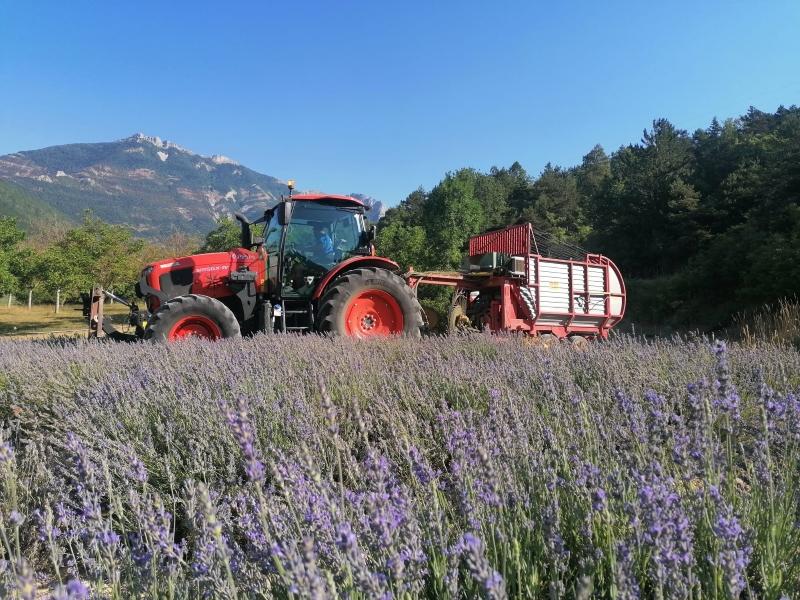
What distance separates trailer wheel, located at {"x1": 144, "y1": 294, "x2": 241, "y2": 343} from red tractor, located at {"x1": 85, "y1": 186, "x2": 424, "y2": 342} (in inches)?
6.1

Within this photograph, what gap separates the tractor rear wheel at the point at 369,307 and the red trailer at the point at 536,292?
919 mm

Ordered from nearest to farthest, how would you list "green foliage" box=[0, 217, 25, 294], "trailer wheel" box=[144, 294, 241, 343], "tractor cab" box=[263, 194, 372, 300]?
"trailer wheel" box=[144, 294, 241, 343], "tractor cab" box=[263, 194, 372, 300], "green foliage" box=[0, 217, 25, 294]

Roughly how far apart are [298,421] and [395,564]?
1675mm

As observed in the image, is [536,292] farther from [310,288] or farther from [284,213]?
[284,213]

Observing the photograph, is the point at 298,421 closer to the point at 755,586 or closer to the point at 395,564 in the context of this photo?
the point at 395,564

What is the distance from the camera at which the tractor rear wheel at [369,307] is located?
20.0ft

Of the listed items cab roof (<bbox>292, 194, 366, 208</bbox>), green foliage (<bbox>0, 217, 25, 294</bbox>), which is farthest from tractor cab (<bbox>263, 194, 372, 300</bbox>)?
green foliage (<bbox>0, 217, 25, 294</bbox>)

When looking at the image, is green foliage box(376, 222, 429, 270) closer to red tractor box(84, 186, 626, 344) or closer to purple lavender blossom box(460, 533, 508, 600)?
red tractor box(84, 186, 626, 344)

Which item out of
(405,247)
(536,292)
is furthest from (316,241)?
(405,247)

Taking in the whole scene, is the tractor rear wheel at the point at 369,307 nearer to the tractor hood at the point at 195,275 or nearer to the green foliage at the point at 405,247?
the tractor hood at the point at 195,275

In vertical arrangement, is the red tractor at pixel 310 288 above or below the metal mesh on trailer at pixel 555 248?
below

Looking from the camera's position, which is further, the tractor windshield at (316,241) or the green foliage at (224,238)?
the green foliage at (224,238)

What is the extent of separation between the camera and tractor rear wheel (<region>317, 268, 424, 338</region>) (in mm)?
6094

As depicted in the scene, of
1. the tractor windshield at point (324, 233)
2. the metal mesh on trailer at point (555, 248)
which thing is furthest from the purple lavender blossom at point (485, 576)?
the metal mesh on trailer at point (555, 248)
